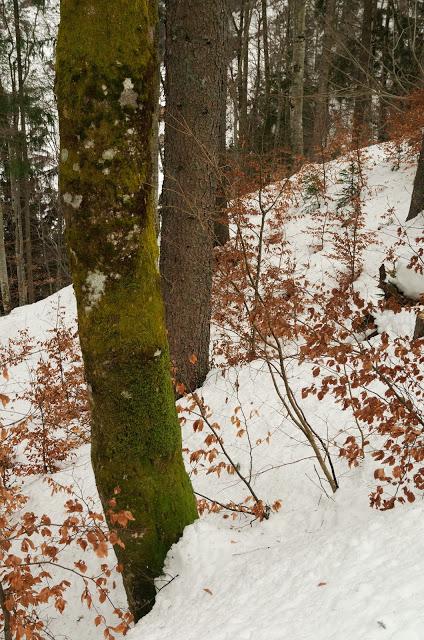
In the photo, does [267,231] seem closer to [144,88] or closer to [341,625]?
[144,88]

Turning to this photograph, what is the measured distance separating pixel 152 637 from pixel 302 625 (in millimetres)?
995

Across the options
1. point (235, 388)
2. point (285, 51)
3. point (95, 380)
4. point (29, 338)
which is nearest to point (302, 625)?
point (95, 380)

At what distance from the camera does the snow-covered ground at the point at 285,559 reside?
6.18 feet

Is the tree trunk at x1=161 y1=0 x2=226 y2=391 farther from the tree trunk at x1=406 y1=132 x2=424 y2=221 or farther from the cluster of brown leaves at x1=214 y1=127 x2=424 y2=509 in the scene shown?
the tree trunk at x1=406 y1=132 x2=424 y2=221

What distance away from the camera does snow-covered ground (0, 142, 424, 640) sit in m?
1.88

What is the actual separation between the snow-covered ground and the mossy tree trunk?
0.33 metres

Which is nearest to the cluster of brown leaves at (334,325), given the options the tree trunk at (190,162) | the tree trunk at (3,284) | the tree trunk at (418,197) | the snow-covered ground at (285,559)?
the snow-covered ground at (285,559)

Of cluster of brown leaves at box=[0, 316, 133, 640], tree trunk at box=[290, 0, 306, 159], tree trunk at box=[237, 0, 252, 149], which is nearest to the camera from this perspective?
cluster of brown leaves at box=[0, 316, 133, 640]

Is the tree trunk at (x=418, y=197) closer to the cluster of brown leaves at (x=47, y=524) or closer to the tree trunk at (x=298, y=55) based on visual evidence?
the tree trunk at (x=298, y=55)

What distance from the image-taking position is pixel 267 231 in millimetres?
10688

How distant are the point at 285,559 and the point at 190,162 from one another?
155 inches

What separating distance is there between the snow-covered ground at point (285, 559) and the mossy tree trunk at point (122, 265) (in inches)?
13.1

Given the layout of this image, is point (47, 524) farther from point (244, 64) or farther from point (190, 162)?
point (244, 64)

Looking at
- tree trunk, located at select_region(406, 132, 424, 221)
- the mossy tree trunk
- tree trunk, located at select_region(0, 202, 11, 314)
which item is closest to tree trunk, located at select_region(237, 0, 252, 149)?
tree trunk, located at select_region(406, 132, 424, 221)
